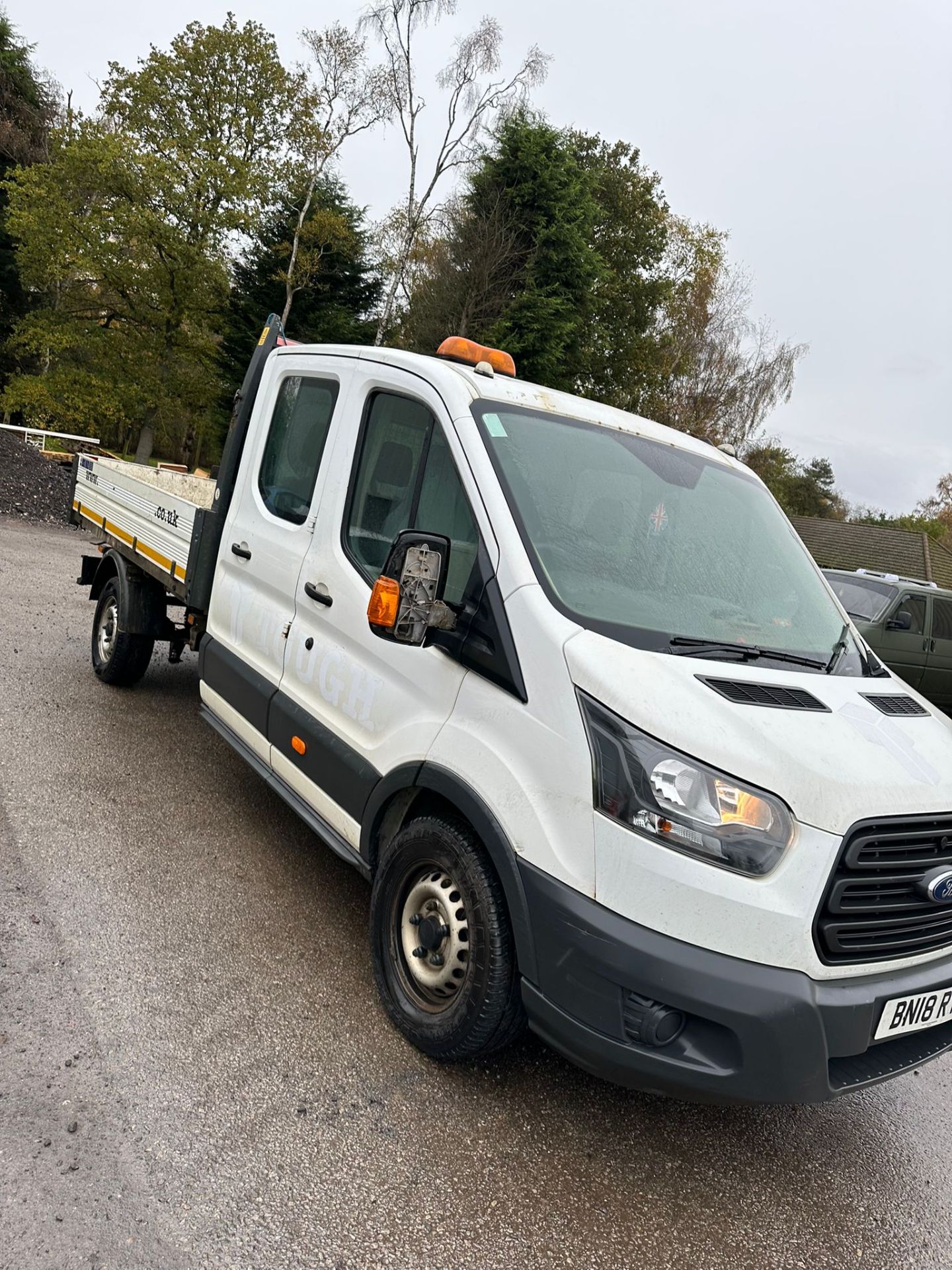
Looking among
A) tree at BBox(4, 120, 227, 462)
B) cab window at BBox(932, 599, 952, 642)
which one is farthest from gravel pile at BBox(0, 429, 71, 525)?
cab window at BBox(932, 599, 952, 642)

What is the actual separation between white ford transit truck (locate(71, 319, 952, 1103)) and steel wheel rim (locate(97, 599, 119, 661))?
2.41 meters

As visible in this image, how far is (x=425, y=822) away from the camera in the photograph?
2.89 meters

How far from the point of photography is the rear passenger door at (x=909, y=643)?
11.9 m

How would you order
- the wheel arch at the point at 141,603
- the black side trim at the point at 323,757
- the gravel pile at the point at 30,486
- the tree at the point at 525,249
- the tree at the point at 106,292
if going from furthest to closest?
the tree at the point at 525,249 < the tree at the point at 106,292 < the gravel pile at the point at 30,486 < the wheel arch at the point at 141,603 < the black side trim at the point at 323,757

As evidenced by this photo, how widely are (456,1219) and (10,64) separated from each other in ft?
124

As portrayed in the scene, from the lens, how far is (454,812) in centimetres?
287

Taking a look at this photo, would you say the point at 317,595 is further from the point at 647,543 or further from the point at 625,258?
the point at 625,258

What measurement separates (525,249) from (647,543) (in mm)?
25606

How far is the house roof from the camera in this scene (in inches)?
951

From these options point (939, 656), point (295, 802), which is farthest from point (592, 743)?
point (939, 656)

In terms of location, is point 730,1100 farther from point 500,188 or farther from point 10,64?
point 10,64

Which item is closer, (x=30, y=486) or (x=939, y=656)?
(x=939, y=656)

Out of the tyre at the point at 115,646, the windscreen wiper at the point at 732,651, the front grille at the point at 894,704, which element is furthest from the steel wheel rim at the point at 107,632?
the front grille at the point at 894,704

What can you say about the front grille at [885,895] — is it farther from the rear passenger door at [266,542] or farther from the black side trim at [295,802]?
the rear passenger door at [266,542]
